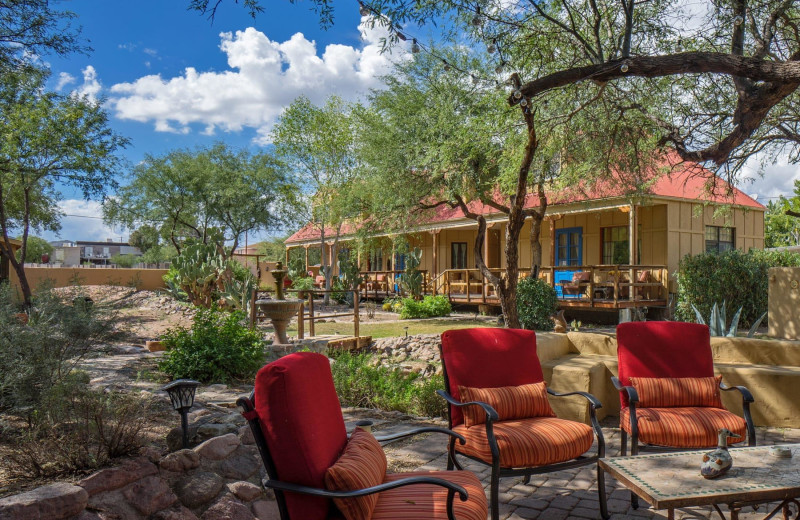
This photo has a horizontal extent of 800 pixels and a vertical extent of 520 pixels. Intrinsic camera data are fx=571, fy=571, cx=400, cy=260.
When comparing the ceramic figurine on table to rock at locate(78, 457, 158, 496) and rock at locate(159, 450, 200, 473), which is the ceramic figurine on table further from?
rock at locate(78, 457, 158, 496)

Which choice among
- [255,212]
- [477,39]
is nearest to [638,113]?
[477,39]

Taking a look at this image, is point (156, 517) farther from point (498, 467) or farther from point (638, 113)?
point (638, 113)

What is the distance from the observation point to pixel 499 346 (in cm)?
419

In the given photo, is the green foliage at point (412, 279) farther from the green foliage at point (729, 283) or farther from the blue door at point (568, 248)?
the green foliage at point (729, 283)

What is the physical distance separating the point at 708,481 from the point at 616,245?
15923mm

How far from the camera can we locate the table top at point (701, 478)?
2.57 meters

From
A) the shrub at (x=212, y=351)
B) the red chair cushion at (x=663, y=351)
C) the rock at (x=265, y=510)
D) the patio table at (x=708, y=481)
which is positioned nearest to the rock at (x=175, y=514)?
the rock at (x=265, y=510)

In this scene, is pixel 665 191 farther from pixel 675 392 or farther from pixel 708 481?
pixel 708 481

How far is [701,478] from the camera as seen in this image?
9.17 ft

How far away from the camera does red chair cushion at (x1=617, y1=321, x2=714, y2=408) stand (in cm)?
444

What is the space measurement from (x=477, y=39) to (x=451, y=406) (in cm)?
545

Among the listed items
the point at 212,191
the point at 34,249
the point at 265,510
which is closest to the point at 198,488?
the point at 265,510

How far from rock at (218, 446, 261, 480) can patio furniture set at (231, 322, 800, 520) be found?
120 cm

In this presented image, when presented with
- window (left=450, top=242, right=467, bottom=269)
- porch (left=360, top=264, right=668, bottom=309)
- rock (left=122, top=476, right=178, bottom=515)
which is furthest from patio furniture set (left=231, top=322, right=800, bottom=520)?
window (left=450, top=242, right=467, bottom=269)
